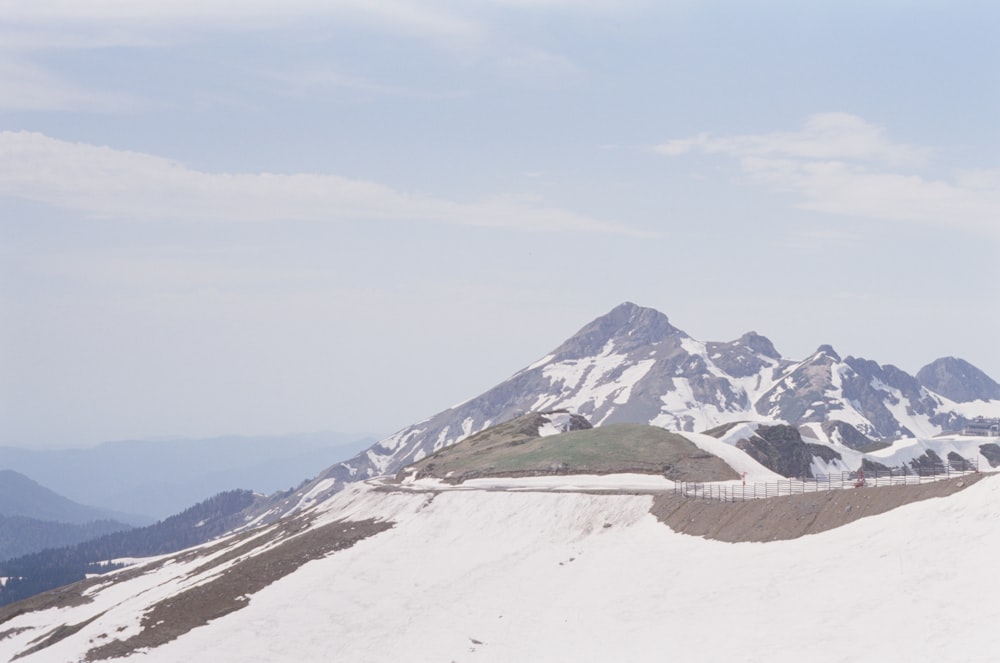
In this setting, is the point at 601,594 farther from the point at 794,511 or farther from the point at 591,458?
the point at 591,458

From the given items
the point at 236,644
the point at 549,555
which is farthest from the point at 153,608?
the point at 549,555

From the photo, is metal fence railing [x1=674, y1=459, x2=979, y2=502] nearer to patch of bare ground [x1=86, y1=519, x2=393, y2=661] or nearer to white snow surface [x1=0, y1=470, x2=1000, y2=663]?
white snow surface [x1=0, y1=470, x2=1000, y2=663]

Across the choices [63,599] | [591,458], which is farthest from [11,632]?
[591,458]

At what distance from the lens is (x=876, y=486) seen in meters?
57.9

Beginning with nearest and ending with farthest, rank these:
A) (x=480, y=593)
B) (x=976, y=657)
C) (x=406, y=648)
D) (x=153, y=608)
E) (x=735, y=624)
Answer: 1. (x=976, y=657)
2. (x=735, y=624)
3. (x=406, y=648)
4. (x=480, y=593)
5. (x=153, y=608)

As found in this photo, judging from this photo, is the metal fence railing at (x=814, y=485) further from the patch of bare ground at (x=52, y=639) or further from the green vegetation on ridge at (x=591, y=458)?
the patch of bare ground at (x=52, y=639)

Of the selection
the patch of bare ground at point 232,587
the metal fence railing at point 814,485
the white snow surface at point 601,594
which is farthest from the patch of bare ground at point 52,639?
the metal fence railing at point 814,485

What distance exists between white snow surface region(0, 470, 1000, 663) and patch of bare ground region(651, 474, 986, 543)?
136 centimetres

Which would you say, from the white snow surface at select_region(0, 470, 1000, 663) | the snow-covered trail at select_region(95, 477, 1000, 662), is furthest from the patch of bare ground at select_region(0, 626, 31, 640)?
the snow-covered trail at select_region(95, 477, 1000, 662)

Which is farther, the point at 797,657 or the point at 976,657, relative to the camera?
the point at 797,657

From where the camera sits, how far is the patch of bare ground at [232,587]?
63.5m

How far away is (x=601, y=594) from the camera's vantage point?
5922 centimetres

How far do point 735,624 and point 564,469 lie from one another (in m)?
52.1

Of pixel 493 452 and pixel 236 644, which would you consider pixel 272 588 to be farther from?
pixel 493 452
